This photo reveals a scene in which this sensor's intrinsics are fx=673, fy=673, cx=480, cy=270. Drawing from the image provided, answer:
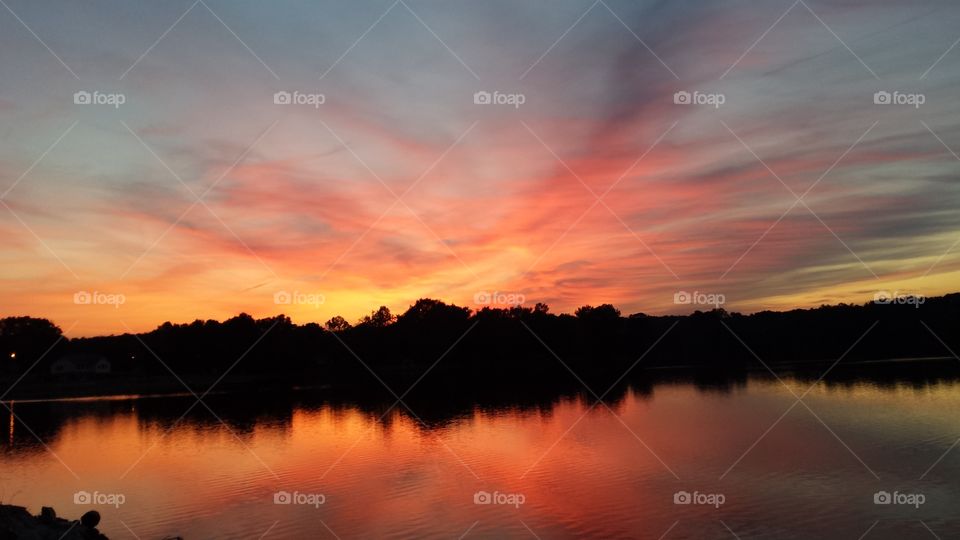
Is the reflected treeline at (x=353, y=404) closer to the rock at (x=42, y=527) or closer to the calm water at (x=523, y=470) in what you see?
the calm water at (x=523, y=470)

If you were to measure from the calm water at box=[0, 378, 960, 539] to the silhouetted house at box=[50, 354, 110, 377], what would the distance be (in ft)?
242

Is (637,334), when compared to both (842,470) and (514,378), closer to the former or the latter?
(514,378)

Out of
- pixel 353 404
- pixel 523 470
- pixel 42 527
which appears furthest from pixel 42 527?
pixel 353 404

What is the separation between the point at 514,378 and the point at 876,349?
3239 inches

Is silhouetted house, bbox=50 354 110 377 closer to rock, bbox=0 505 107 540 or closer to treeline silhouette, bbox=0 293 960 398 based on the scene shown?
treeline silhouette, bbox=0 293 960 398

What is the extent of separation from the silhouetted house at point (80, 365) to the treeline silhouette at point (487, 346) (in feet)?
9.86

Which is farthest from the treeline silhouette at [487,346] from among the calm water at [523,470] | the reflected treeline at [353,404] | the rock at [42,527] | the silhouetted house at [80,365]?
the rock at [42,527]

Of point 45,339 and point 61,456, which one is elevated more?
point 45,339

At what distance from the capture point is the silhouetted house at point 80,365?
12669 cm

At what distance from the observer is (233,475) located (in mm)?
34094

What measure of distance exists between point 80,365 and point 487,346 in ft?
267

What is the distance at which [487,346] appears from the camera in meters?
146

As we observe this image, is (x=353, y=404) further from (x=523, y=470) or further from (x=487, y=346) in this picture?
(x=487, y=346)

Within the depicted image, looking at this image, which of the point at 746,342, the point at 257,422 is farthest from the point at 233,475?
the point at 746,342
